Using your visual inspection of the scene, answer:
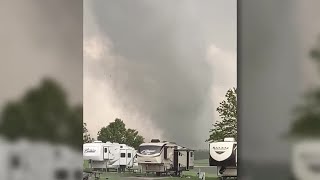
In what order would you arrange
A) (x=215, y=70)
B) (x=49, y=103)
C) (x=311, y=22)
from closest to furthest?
1. (x=311, y=22)
2. (x=215, y=70)
3. (x=49, y=103)

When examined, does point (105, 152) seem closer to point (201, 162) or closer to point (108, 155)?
point (108, 155)

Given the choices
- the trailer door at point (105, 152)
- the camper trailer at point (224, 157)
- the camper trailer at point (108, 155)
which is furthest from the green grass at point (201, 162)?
the trailer door at point (105, 152)

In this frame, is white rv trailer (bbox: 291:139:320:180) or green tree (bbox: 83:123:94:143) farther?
green tree (bbox: 83:123:94:143)

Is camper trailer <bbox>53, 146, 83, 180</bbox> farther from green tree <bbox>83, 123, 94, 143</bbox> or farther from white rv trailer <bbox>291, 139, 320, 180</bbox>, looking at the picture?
white rv trailer <bbox>291, 139, 320, 180</bbox>

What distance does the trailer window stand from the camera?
94.0 inches

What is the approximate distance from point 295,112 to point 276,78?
16 centimetres

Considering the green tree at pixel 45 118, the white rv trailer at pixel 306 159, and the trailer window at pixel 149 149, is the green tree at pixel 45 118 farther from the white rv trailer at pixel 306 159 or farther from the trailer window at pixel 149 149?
the white rv trailer at pixel 306 159

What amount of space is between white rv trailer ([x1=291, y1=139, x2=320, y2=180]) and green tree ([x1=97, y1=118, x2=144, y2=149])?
655 mm

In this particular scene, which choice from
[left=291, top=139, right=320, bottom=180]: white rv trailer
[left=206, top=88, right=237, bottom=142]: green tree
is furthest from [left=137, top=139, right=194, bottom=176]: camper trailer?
[left=291, top=139, right=320, bottom=180]: white rv trailer

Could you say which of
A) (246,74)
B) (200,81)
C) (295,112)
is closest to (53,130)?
(200,81)

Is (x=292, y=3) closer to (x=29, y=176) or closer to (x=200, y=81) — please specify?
(x=200, y=81)

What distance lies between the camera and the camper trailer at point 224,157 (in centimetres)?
226

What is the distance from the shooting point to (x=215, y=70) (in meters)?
2.34

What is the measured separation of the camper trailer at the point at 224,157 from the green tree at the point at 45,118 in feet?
1.97
